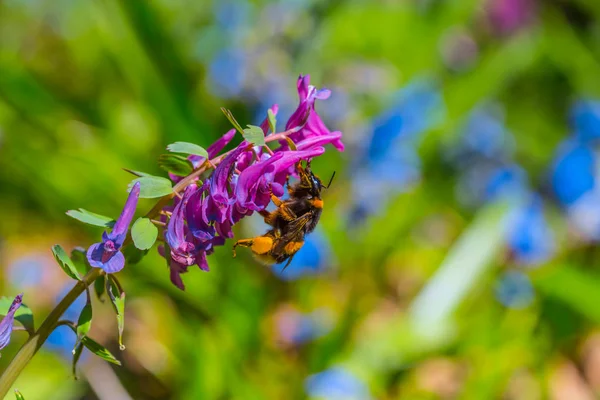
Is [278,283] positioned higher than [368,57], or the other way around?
[368,57]

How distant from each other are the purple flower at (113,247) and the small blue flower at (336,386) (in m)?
1.13

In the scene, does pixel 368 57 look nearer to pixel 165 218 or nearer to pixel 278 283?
pixel 278 283

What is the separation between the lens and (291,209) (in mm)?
997

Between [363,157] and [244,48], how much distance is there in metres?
0.60

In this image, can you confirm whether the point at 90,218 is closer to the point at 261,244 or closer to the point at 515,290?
the point at 261,244

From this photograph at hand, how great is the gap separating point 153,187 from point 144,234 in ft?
0.16

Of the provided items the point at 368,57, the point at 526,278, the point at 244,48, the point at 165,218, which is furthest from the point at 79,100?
the point at 165,218

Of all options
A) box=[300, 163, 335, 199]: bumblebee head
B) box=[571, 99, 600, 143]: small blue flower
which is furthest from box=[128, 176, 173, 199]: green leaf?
box=[571, 99, 600, 143]: small blue flower

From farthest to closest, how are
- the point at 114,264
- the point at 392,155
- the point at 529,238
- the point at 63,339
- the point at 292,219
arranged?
the point at 392,155, the point at 529,238, the point at 63,339, the point at 292,219, the point at 114,264

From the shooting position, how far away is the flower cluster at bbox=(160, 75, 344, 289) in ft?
2.22

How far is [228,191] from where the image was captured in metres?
0.71

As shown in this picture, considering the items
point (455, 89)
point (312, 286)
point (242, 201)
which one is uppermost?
point (455, 89)

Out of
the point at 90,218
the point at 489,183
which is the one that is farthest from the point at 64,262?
the point at 489,183

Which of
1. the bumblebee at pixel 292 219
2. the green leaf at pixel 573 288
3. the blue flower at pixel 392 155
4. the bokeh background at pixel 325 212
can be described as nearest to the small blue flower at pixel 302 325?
the bokeh background at pixel 325 212
